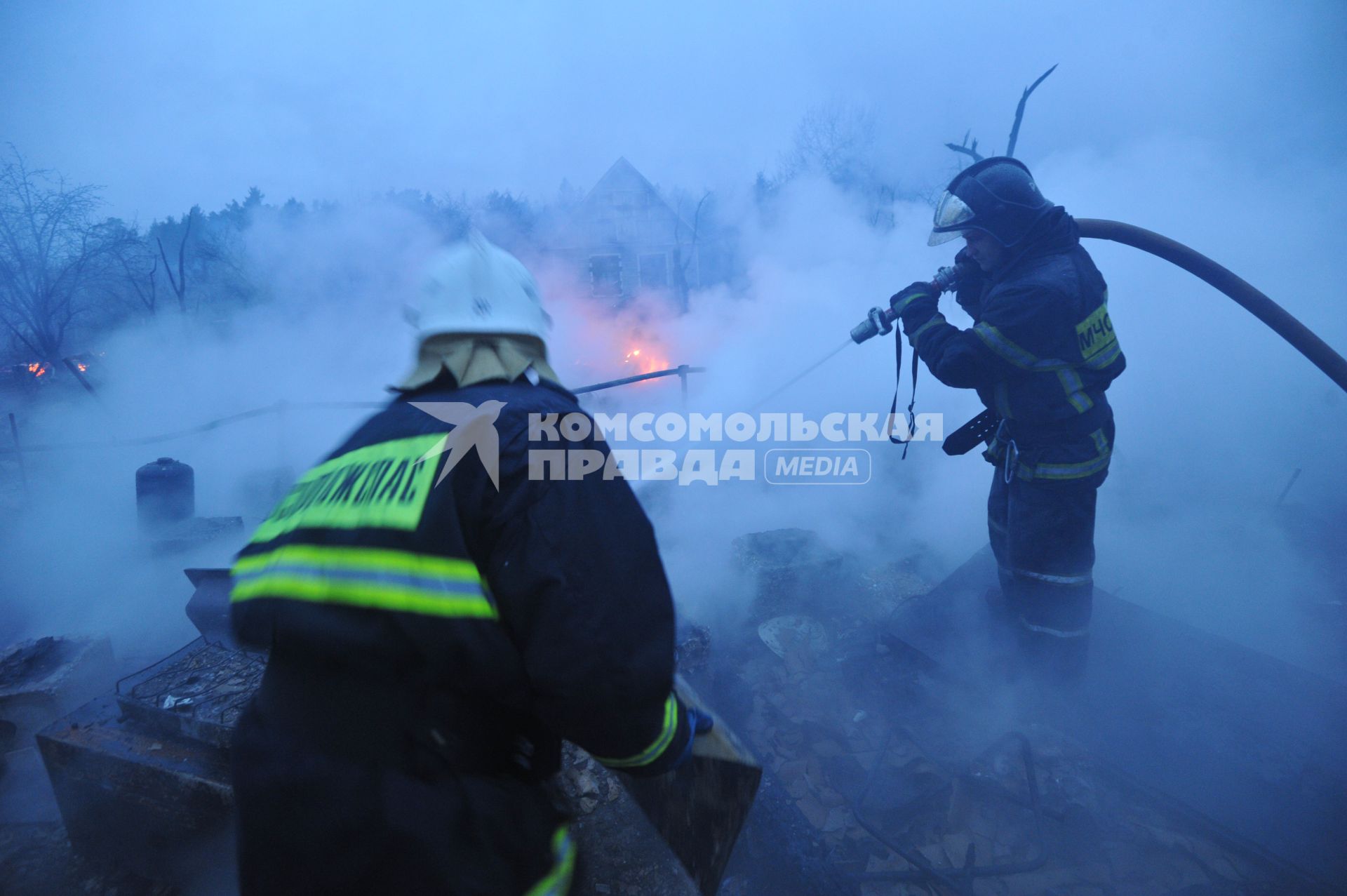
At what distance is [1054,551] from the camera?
122 inches

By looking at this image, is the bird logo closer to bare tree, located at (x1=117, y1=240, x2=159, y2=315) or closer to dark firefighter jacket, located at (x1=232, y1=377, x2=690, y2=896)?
dark firefighter jacket, located at (x1=232, y1=377, x2=690, y2=896)

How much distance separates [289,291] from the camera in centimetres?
1265

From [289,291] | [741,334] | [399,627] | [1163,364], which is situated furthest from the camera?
[289,291]

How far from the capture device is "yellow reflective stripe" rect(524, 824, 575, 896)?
1.15 m

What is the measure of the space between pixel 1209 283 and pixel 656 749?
14.4ft

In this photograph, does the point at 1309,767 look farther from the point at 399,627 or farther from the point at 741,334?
the point at 741,334

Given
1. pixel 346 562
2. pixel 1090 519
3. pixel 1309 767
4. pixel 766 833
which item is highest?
pixel 346 562

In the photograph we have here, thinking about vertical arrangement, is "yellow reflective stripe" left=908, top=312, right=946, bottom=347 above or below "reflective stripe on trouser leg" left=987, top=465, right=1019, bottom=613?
above

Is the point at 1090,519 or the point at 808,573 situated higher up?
the point at 1090,519

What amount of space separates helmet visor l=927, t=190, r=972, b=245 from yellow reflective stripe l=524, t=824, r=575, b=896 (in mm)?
3339

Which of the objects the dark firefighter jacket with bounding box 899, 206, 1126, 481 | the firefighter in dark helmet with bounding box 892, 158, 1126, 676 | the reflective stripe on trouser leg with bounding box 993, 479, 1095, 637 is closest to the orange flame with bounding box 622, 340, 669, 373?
the firefighter in dark helmet with bounding box 892, 158, 1126, 676

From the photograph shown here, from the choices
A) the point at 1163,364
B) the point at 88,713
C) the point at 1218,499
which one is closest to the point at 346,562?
the point at 88,713

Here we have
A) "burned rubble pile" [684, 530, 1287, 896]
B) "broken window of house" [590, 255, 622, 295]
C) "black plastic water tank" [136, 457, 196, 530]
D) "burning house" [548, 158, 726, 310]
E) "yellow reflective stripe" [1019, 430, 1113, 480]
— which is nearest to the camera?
"burned rubble pile" [684, 530, 1287, 896]

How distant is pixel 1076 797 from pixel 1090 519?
1484 mm
